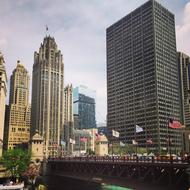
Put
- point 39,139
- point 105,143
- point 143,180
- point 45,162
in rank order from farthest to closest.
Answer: point 105,143
point 39,139
point 45,162
point 143,180

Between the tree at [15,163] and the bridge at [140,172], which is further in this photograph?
the tree at [15,163]

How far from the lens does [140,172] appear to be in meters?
50.3

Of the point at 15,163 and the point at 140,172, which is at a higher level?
the point at 140,172

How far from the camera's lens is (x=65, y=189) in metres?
77.5

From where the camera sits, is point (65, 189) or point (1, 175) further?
point (1, 175)

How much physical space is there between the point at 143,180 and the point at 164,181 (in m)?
3.62

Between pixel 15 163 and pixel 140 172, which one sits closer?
pixel 140 172

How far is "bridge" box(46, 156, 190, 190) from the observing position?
141 ft

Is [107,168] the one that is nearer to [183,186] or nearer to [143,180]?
[143,180]

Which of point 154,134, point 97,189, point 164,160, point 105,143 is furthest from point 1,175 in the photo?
point 154,134

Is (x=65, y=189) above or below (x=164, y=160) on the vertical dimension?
below

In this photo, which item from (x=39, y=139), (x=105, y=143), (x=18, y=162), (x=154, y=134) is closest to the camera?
(x=18, y=162)

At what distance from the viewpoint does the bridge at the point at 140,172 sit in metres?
43.0

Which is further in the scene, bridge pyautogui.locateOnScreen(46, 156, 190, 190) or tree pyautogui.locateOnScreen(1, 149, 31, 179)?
Answer: tree pyautogui.locateOnScreen(1, 149, 31, 179)
